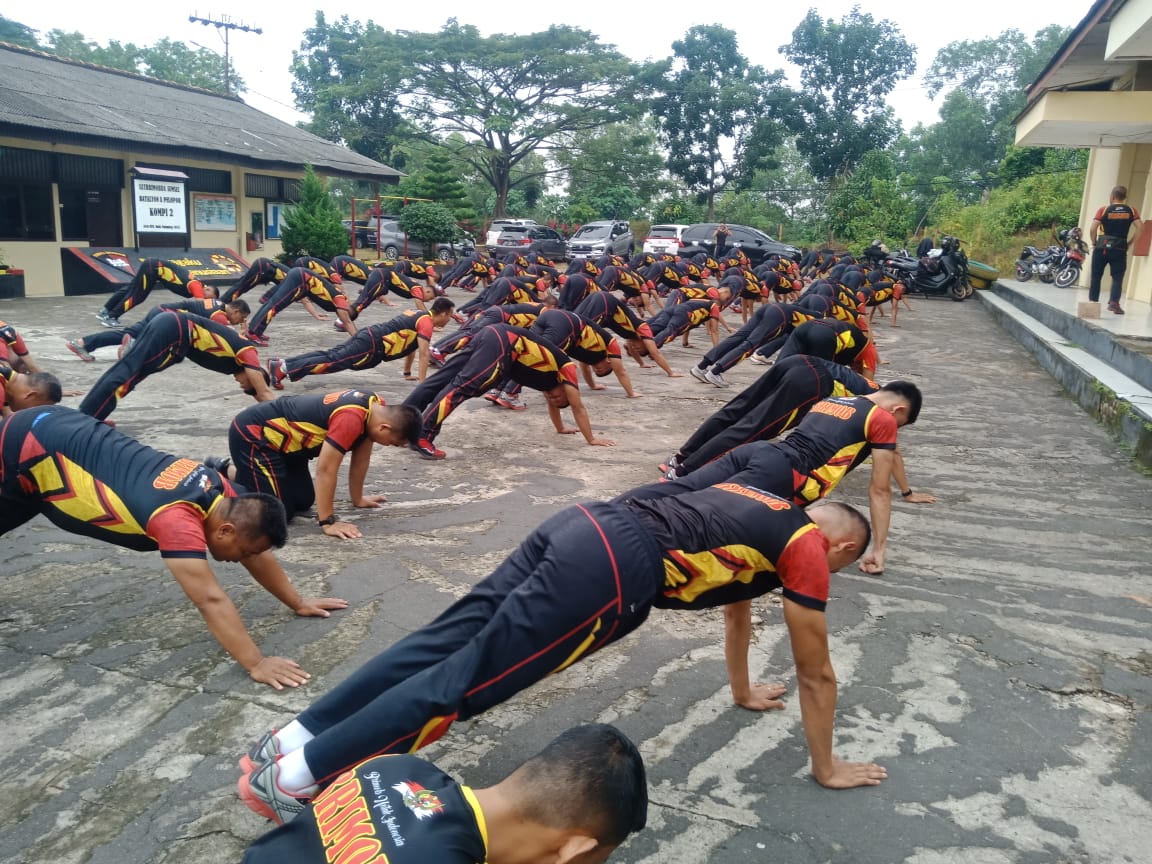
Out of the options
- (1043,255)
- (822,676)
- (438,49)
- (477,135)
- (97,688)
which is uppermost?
(438,49)

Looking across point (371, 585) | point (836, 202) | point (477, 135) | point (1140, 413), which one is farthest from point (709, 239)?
point (371, 585)

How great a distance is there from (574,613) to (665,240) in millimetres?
23802

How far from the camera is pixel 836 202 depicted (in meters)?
30.3

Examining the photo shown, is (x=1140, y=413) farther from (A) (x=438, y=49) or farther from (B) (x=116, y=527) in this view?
(A) (x=438, y=49)

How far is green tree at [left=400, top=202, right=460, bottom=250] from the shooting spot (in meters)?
23.3

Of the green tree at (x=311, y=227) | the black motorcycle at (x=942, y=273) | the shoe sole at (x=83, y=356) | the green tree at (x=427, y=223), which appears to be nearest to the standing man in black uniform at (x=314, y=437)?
the shoe sole at (x=83, y=356)

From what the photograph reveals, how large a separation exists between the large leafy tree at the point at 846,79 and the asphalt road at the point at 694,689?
97.6 ft

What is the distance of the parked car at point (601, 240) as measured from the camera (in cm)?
2497

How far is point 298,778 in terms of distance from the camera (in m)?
2.18

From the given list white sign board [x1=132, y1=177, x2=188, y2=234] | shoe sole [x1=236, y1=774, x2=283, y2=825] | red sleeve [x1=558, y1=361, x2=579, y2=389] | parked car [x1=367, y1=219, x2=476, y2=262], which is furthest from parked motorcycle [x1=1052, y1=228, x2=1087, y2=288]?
shoe sole [x1=236, y1=774, x2=283, y2=825]

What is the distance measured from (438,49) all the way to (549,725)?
107 feet

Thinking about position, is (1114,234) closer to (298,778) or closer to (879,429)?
(879,429)

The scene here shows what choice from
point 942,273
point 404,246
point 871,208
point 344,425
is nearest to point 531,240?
point 404,246

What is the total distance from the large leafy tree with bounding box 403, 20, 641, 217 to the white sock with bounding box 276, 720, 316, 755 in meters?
31.2
